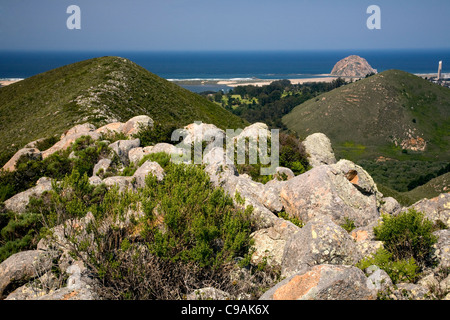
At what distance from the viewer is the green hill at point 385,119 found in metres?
113

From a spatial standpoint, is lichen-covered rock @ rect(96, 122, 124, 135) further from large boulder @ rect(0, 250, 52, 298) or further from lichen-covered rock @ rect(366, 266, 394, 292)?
lichen-covered rock @ rect(366, 266, 394, 292)

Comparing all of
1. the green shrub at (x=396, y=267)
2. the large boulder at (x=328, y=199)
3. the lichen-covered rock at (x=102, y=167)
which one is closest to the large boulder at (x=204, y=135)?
the lichen-covered rock at (x=102, y=167)

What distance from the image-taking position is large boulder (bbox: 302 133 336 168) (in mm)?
21289

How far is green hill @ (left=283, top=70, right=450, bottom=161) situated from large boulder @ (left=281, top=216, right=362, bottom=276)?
103280mm

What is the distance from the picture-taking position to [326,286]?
5.16 m

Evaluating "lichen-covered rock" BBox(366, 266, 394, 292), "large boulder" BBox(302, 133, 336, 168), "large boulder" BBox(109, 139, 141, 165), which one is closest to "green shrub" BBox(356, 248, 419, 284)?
"lichen-covered rock" BBox(366, 266, 394, 292)

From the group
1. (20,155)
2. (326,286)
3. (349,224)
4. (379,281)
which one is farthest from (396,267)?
(20,155)

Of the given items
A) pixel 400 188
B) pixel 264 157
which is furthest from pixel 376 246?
pixel 400 188

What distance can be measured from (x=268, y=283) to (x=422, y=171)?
9346cm

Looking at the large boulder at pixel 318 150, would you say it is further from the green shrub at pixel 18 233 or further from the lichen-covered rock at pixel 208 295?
the green shrub at pixel 18 233

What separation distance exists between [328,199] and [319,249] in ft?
12.4

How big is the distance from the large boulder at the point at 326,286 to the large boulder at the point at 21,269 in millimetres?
5081

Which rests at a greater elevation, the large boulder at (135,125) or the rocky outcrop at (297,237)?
the large boulder at (135,125)

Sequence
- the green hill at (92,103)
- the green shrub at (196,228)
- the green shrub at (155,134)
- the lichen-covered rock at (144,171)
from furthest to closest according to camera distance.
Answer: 1. the green hill at (92,103)
2. the green shrub at (155,134)
3. the lichen-covered rock at (144,171)
4. the green shrub at (196,228)
